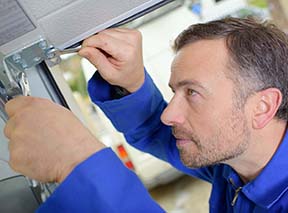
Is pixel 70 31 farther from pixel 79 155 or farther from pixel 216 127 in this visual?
pixel 216 127

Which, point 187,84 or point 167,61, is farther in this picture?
point 167,61

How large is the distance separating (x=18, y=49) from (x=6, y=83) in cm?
6

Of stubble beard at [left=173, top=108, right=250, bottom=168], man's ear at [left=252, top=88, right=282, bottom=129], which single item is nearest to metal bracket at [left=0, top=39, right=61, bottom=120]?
stubble beard at [left=173, top=108, right=250, bottom=168]

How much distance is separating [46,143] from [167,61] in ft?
6.78

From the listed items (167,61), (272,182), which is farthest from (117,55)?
(167,61)

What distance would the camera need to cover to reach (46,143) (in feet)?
1.69

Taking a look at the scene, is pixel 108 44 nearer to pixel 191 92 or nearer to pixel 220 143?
pixel 191 92

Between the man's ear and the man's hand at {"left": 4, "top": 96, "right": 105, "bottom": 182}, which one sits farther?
the man's ear

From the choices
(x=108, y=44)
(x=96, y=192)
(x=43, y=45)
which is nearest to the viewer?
(x=96, y=192)

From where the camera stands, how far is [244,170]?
41.1 inches

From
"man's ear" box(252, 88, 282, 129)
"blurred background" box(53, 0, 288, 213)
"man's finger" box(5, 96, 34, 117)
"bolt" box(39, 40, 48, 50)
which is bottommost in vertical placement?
"blurred background" box(53, 0, 288, 213)

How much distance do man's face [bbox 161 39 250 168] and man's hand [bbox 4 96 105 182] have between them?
451 millimetres

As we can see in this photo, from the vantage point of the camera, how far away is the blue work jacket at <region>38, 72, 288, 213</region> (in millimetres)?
507

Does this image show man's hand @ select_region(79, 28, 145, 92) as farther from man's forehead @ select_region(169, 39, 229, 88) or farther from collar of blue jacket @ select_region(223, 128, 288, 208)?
collar of blue jacket @ select_region(223, 128, 288, 208)
